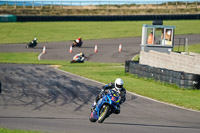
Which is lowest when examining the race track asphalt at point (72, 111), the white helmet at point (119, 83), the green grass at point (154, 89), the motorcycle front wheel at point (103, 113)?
the green grass at point (154, 89)

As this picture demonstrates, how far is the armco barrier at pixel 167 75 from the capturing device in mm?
19334

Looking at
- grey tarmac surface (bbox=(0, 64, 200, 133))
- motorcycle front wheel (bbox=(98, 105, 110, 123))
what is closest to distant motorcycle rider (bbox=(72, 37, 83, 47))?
grey tarmac surface (bbox=(0, 64, 200, 133))

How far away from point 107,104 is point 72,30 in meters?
46.0

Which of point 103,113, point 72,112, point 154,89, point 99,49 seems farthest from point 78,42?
point 103,113

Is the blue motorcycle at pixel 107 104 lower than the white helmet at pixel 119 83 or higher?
lower

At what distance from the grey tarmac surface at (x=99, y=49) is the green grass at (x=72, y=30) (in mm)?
3563

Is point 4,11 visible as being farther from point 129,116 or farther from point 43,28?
point 129,116

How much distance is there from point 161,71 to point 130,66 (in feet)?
13.7

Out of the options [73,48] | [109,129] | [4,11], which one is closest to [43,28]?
[4,11]

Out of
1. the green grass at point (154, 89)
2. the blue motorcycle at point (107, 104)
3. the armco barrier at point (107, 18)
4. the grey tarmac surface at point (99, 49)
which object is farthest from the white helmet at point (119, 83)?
the armco barrier at point (107, 18)

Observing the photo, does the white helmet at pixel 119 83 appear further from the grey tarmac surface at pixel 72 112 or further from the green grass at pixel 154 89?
the green grass at pixel 154 89

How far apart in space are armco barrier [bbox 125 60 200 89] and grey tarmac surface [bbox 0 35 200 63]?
1044cm

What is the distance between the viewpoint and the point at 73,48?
4300 centimetres

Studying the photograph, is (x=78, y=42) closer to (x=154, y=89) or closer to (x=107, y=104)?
(x=154, y=89)
